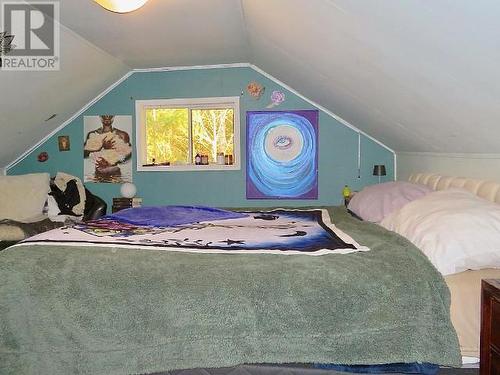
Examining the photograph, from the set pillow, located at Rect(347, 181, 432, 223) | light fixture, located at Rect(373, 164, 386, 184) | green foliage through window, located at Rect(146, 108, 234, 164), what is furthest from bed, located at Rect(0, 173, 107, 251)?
light fixture, located at Rect(373, 164, 386, 184)

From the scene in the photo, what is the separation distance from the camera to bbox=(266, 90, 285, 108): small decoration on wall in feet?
17.4

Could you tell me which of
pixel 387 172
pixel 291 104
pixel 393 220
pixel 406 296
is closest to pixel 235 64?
pixel 291 104

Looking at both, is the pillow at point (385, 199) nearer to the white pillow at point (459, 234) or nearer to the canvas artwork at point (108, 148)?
the white pillow at point (459, 234)

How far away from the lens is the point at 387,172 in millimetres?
5270

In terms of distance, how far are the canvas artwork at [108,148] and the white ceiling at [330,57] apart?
36cm

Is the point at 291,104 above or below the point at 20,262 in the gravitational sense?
above

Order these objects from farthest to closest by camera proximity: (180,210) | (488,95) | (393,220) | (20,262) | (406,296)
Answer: (180,210), (393,220), (488,95), (20,262), (406,296)

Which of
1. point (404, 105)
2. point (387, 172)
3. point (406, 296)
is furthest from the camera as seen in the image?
point (387, 172)

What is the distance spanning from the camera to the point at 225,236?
244cm

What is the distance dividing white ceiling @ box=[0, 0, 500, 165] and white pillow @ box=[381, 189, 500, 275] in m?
0.50

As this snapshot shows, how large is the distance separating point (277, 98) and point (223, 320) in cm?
397

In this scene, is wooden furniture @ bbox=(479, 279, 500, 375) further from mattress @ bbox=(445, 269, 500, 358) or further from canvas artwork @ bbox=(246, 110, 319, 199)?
canvas artwork @ bbox=(246, 110, 319, 199)

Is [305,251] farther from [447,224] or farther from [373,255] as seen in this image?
[447,224]

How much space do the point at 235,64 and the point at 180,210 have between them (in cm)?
Answer: 268
